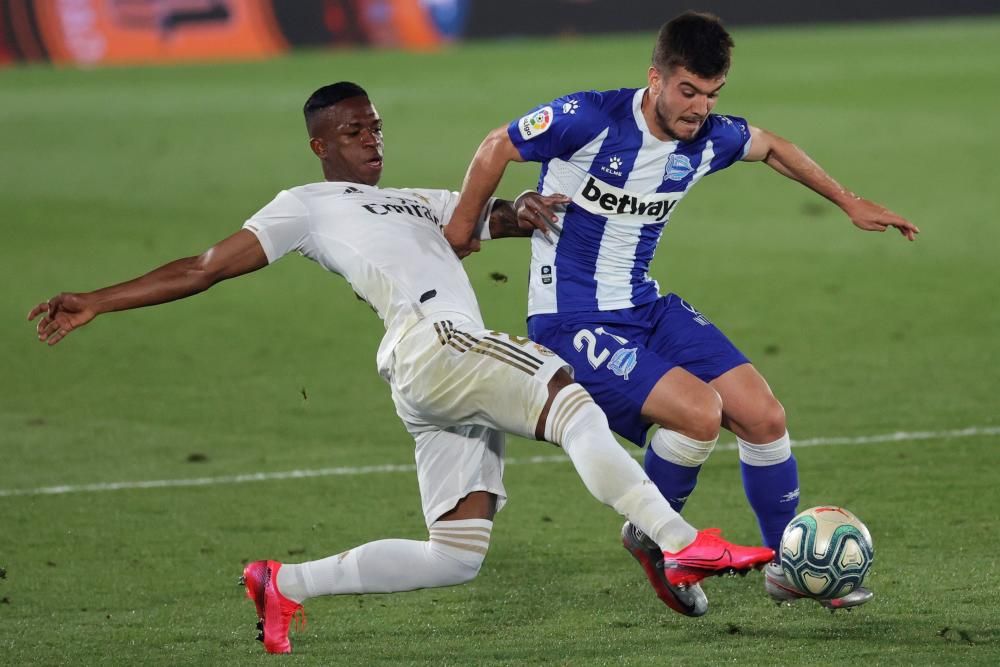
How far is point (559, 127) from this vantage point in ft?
18.5

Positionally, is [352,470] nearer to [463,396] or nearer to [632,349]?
[632,349]

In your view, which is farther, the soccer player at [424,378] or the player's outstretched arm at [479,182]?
the player's outstretched arm at [479,182]

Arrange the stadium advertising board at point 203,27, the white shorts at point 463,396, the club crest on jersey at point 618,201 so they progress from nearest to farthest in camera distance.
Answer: the white shorts at point 463,396, the club crest on jersey at point 618,201, the stadium advertising board at point 203,27

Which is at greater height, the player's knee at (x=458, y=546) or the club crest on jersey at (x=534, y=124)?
the club crest on jersey at (x=534, y=124)

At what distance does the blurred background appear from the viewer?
25.4 meters

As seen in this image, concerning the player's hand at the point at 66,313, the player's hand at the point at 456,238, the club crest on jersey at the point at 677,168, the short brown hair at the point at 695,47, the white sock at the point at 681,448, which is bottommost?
the white sock at the point at 681,448

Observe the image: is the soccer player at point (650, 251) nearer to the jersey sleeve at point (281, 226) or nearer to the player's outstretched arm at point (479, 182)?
the player's outstretched arm at point (479, 182)

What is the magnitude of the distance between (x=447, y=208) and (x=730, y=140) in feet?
3.31

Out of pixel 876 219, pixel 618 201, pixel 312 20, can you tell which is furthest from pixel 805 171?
pixel 312 20

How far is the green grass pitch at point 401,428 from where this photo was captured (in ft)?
18.4

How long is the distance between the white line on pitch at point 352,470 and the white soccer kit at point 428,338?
2476 millimetres

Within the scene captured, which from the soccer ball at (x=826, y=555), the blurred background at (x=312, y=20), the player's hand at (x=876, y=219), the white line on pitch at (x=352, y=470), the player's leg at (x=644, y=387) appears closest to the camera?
the soccer ball at (x=826, y=555)

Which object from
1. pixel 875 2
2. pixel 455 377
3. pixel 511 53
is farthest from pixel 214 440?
pixel 875 2

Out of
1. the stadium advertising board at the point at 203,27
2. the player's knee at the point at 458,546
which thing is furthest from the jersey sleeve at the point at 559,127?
the stadium advertising board at the point at 203,27
